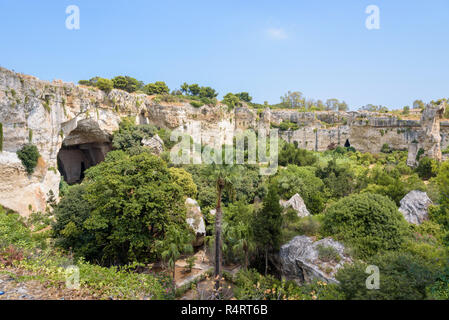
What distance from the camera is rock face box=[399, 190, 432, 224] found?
55.9ft

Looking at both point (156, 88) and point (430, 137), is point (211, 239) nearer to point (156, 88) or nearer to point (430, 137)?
point (430, 137)

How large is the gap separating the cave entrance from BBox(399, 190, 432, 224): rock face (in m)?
29.2

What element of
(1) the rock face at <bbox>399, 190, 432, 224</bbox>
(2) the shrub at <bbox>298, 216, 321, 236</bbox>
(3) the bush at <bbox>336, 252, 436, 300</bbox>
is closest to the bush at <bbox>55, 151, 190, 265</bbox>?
(2) the shrub at <bbox>298, 216, 321, 236</bbox>

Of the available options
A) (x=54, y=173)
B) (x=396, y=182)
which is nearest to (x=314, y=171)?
(x=396, y=182)

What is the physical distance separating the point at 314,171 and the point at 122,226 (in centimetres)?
2168

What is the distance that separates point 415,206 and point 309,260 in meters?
11.7

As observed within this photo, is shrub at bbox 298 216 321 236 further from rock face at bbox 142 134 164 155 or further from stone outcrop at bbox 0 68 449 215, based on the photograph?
stone outcrop at bbox 0 68 449 215

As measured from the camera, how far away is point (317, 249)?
11.6m

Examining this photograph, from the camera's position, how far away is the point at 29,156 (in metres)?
18.5

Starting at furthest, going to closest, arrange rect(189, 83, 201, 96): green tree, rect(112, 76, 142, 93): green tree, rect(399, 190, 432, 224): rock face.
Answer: rect(189, 83, 201, 96): green tree
rect(112, 76, 142, 93): green tree
rect(399, 190, 432, 224): rock face

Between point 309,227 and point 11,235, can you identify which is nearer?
point 11,235

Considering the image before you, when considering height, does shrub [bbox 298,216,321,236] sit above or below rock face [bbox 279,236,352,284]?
above

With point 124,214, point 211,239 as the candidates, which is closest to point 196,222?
point 211,239
